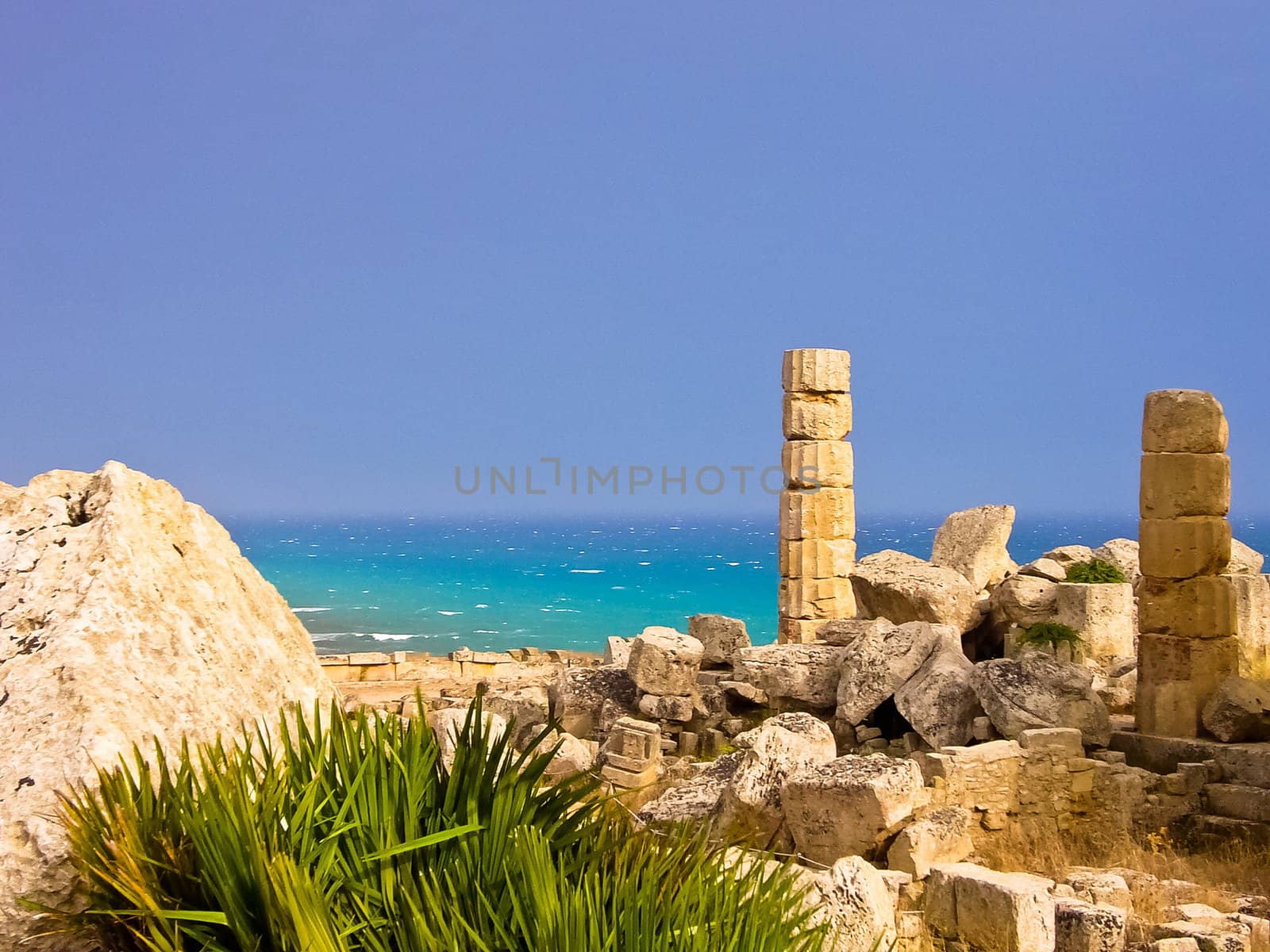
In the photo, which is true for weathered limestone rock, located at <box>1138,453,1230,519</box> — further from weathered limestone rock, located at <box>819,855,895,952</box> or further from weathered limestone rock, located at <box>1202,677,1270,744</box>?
weathered limestone rock, located at <box>819,855,895,952</box>

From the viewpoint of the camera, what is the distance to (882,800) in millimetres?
8383

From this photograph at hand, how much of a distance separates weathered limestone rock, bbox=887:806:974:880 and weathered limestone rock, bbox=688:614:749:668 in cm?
665

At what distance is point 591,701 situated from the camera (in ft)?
46.6

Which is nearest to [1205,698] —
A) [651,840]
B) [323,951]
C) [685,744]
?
[685,744]

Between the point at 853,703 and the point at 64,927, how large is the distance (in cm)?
1056

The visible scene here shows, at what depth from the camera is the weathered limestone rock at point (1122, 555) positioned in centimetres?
1679

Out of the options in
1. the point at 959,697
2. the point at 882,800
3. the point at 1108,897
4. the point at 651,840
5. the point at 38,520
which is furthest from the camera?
the point at 959,697

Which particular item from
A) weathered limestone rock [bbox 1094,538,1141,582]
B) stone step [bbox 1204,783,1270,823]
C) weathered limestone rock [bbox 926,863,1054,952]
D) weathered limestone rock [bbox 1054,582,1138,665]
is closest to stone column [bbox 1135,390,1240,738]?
stone step [bbox 1204,783,1270,823]

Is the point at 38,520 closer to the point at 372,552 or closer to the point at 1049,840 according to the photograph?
the point at 1049,840

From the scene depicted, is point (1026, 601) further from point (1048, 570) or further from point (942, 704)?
point (942, 704)

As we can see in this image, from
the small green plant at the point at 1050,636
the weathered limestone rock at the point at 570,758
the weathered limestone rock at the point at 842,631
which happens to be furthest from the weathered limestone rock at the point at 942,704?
the weathered limestone rock at the point at 570,758

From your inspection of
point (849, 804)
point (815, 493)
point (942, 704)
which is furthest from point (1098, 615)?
point (849, 804)

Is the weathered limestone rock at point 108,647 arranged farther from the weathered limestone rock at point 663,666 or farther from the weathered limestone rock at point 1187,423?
the weathered limestone rock at point 1187,423

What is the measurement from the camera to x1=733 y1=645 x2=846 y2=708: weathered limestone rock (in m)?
13.3
